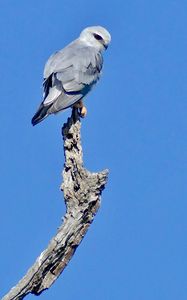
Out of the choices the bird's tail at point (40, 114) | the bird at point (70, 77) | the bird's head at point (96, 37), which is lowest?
the bird's tail at point (40, 114)

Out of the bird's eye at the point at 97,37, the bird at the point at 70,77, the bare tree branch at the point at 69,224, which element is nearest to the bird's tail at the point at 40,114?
the bird at the point at 70,77

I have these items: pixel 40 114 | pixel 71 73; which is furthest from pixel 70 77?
pixel 40 114

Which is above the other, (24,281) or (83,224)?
(83,224)

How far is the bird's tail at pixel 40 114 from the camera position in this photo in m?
8.41

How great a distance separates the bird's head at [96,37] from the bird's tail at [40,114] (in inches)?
84.5

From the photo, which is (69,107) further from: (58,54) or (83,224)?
(83,224)

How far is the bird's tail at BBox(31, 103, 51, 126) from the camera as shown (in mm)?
8410

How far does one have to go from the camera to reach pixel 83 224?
241 inches

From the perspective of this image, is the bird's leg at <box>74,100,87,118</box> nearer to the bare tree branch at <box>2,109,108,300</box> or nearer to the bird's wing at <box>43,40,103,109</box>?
the bird's wing at <box>43,40,103,109</box>

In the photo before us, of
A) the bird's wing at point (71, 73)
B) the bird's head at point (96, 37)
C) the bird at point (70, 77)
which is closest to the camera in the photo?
the bird at point (70, 77)

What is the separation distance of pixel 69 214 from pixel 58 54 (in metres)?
3.79

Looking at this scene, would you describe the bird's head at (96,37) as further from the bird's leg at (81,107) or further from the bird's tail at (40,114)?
the bird's tail at (40,114)

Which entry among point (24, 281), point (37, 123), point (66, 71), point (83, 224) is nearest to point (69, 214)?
point (83, 224)

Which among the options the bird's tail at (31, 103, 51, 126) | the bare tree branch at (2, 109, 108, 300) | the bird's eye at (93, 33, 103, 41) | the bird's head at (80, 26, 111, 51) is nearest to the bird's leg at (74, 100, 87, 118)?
the bird's tail at (31, 103, 51, 126)
